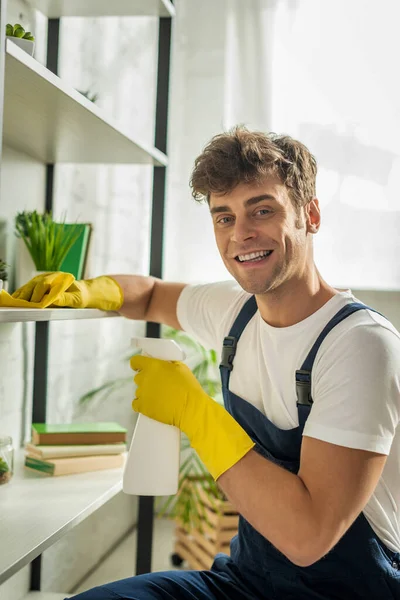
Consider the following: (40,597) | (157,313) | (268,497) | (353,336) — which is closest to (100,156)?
(157,313)

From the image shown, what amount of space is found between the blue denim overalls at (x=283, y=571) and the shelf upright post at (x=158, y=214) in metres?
0.46

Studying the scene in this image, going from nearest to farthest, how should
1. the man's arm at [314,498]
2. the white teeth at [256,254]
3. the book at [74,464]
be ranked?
the man's arm at [314,498]
the white teeth at [256,254]
the book at [74,464]

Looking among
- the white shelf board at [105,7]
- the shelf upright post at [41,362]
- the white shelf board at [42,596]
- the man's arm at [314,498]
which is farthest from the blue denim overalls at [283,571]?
the white shelf board at [105,7]

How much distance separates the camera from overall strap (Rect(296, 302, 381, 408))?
5.25 ft

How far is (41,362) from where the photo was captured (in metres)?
2.31

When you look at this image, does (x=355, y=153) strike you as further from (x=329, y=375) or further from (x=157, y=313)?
(x=329, y=375)

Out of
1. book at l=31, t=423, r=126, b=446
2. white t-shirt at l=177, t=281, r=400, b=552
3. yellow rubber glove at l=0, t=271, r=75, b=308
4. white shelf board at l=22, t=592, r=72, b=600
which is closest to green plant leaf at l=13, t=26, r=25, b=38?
yellow rubber glove at l=0, t=271, r=75, b=308

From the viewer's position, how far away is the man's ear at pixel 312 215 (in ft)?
6.03

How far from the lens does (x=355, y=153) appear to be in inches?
135

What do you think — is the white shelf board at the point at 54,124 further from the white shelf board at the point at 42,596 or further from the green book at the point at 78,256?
the white shelf board at the point at 42,596

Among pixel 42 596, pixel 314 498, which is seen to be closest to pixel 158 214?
pixel 314 498

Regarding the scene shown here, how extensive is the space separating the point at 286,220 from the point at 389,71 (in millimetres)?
2049

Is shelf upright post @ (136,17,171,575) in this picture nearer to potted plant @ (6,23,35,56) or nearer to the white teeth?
the white teeth

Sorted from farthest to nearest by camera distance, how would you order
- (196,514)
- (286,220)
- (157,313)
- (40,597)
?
1. (196,514)
2. (40,597)
3. (157,313)
4. (286,220)
